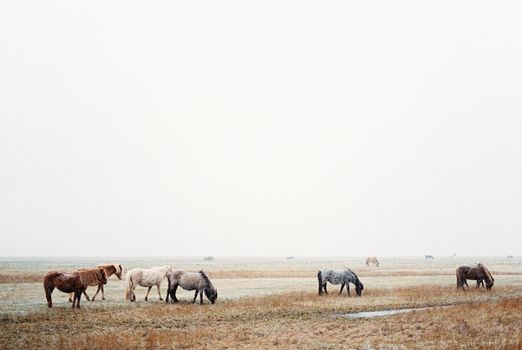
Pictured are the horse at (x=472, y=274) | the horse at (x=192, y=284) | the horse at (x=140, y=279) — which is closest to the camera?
the horse at (x=192, y=284)

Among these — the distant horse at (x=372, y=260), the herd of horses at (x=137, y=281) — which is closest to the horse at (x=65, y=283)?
the herd of horses at (x=137, y=281)

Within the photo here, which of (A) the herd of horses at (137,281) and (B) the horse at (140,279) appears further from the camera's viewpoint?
(B) the horse at (140,279)

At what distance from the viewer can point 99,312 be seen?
67.4 ft

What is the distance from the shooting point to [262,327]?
17.5 metres

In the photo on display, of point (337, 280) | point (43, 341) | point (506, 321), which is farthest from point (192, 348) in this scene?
point (337, 280)

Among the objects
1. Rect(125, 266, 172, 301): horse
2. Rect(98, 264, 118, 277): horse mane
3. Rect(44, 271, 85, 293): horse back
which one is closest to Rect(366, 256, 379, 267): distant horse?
Rect(125, 266, 172, 301): horse

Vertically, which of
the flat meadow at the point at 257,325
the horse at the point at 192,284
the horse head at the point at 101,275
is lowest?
the flat meadow at the point at 257,325

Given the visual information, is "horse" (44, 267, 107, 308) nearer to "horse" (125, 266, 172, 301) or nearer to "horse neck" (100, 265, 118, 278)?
"horse" (125, 266, 172, 301)

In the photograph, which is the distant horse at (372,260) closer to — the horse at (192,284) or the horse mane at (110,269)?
the horse at (192,284)

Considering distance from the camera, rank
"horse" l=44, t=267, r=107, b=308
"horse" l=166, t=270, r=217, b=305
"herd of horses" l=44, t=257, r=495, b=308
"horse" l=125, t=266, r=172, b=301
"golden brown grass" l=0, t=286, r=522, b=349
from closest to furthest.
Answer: "golden brown grass" l=0, t=286, r=522, b=349 < "horse" l=44, t=267, r=107, b=308 < "herd of horses" l=44, t=257, r=495, b=308 < "horse" l=166, t=270, r=217, b=305 < "horse" l=125, t=266, r=172, b=301

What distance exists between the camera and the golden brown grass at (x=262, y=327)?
14305 millimetres

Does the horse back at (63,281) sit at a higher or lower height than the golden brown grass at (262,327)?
higher

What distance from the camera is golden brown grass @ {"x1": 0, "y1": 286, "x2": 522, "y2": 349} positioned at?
14.3m

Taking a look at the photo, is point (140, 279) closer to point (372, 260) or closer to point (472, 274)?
point (472, 274)
